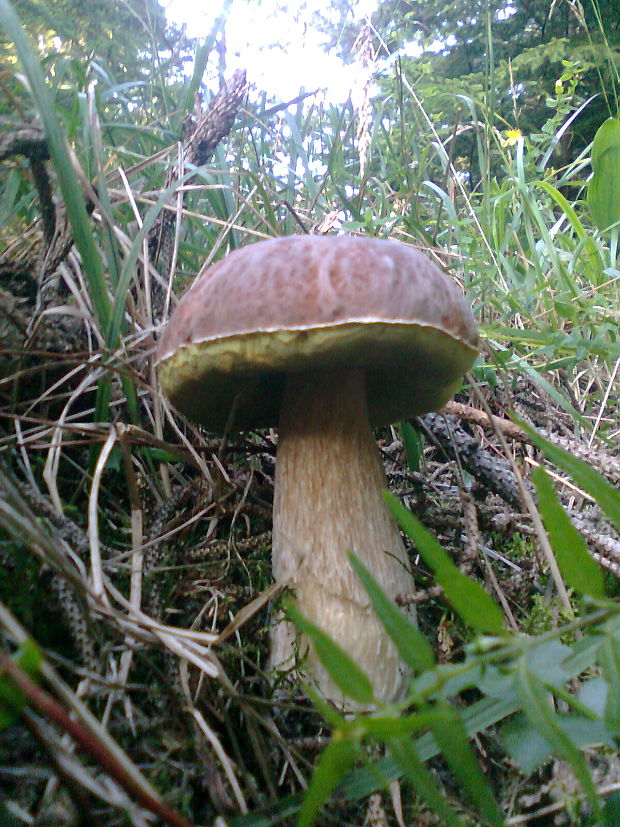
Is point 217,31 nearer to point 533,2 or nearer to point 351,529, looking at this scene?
point 351,529

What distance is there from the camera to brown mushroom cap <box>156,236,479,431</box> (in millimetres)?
780

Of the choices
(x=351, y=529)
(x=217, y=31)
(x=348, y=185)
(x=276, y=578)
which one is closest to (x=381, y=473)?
(x=351, y=529)

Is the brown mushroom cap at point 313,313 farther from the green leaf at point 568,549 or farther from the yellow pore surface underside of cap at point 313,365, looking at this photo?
the green leaf at point 568,549

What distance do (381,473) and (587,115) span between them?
574 cm

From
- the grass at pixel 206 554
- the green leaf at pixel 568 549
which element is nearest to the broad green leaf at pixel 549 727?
the grass at pixel 206 554

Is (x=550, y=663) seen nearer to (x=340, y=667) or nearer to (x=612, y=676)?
(x=612, y=676)

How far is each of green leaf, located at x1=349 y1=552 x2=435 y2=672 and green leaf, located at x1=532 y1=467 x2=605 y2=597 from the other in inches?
6.4

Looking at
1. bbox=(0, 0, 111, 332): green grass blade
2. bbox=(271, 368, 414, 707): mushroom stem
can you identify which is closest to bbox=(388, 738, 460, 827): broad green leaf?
bbox=(271, 368, 414, 707): mushroom stem

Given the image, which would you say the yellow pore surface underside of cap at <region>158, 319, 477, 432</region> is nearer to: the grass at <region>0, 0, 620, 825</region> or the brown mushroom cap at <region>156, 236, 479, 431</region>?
the brown mushroom cap at <region>156, 236, 479, 431</region>

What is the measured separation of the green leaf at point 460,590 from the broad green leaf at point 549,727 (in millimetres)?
51

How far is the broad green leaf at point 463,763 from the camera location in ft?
1.36

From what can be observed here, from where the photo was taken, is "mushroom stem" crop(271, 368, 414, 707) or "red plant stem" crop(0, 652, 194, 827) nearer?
"red plant stem" crop(0, 652, 194, 827)

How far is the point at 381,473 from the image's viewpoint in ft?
3.76

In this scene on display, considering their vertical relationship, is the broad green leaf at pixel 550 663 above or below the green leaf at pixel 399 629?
below
